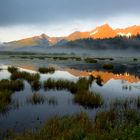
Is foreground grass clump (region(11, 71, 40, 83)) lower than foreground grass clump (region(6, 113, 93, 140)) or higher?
lower

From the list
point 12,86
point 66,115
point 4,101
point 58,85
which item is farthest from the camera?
point 58,85

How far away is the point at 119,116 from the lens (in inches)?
654

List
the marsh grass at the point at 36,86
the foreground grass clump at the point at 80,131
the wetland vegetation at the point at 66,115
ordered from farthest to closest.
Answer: the marsh grass at the point at 36,86, the wetland vegetation at the point at 66,115, the foreground grass clump at the point at 80,131

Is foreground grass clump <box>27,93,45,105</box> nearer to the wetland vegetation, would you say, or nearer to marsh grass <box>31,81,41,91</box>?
the wetland vegetation

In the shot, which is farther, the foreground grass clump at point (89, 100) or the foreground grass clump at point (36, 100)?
the foreground grass clump at point (36, 100)

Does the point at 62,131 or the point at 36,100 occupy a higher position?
the point at 62,131

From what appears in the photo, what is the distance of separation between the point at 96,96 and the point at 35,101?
175 inches

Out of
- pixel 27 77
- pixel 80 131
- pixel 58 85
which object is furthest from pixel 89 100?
pixel 27 77

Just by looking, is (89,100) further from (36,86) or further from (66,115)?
(36,86)

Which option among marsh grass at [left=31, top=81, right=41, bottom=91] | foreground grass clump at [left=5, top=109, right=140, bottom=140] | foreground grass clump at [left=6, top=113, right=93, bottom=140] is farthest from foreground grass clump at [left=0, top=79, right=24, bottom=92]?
foreground grass clump at [left=6, top=113, right=93, bottom=140]

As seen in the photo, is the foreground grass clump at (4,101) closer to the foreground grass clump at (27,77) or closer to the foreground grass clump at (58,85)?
the foreground grass clump at (58,85)

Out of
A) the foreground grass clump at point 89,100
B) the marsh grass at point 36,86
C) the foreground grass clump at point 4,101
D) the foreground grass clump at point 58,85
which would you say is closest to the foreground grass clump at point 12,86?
the marsh grass at point 36,86

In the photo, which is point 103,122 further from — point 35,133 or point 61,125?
point 35,133

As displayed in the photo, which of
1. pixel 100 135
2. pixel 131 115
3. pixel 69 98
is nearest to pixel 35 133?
pixel 100 135
